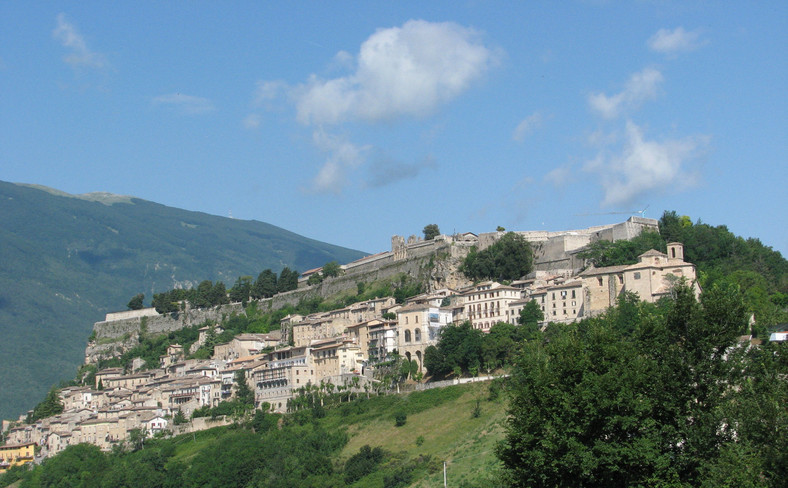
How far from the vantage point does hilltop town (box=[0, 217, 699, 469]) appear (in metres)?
81.1

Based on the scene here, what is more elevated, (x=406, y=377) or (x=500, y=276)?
(x=500, y=276)

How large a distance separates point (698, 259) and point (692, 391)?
5316cm

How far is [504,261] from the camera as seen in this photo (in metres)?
95.6

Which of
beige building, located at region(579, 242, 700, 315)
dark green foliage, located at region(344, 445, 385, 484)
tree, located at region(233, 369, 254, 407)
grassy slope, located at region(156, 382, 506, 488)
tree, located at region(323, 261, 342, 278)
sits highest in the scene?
tree, located at region(323, 261, 342, 278)

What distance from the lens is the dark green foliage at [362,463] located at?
6594 centimetres

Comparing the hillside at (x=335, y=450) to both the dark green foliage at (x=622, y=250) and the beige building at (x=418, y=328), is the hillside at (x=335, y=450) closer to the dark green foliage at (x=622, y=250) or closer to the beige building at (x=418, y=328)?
the beige building at (x=418, y=328)

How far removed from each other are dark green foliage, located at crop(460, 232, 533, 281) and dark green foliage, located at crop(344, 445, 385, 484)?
102 ft

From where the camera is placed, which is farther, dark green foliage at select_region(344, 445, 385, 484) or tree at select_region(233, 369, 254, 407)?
tree at select_region(233, 369, 254, 407)

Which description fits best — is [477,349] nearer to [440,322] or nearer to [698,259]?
[440,322]

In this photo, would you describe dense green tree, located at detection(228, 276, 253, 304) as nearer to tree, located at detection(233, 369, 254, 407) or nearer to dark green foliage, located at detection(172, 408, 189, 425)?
dark green foliage, located at detection(172, 408, 189, 425)

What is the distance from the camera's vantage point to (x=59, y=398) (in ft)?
356

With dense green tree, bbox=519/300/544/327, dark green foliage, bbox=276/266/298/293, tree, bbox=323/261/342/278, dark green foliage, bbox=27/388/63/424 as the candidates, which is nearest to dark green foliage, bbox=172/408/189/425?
dark green foliage, bbox=27/388/63/424

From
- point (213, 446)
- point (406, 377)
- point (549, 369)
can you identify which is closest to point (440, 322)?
point (406, 377)

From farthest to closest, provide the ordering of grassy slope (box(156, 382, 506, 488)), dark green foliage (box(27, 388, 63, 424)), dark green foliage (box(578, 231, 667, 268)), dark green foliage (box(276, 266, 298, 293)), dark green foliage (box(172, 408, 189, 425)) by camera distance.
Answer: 1. dark green foliage (box(276, 266, 298, 293))
2. dark green foliage (box(27, 388, 63, 424))
3. dark green foliage (box(172, 408, 189, 425))
4. dark green foliage (box(578, 231, 667, 268))
5. grassy slope (box(156, 382, 506, 488))
